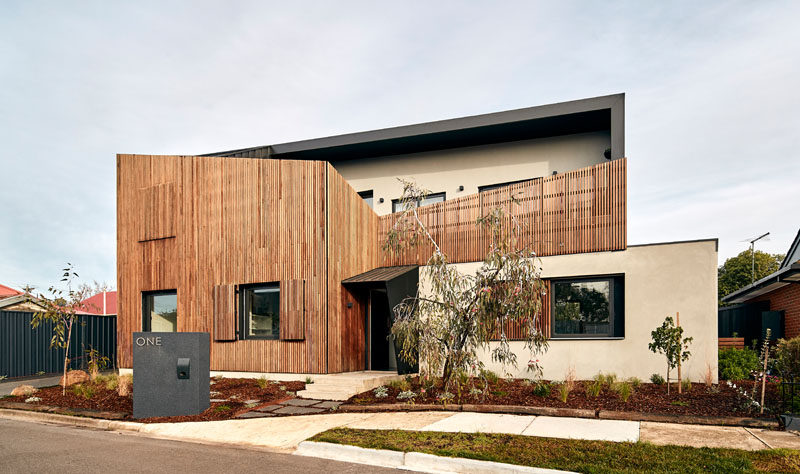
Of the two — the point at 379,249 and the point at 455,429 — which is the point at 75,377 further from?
the point at 455,429

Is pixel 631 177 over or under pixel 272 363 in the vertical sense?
over

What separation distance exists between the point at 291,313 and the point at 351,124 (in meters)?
8.40

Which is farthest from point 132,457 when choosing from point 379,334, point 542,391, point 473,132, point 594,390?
point 473,132

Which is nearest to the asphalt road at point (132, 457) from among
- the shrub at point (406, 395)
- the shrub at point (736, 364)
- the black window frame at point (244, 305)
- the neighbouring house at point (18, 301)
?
the shrub at point (406, 395)

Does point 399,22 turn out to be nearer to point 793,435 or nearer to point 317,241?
point 317,241

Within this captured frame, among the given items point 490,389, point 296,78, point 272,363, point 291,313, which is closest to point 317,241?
point 291,313

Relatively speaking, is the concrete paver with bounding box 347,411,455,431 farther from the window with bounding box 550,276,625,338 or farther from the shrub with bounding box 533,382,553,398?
the window with bounding box 550,276,625,338

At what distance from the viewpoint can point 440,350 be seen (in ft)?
33.0

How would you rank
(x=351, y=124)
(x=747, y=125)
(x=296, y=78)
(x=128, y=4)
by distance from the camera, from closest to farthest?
1. (x=128, y=4)
2. (x=296, y=78)
3. (x=747, y=125)
4. (x=351, y=124)

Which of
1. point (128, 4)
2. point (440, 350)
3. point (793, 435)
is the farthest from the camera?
point (128, 4)

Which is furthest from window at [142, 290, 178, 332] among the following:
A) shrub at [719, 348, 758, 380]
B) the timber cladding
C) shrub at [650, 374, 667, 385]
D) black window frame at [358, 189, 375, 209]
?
shrub at [719, 348, 758, 380]

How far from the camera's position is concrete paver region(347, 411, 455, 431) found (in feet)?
27.8

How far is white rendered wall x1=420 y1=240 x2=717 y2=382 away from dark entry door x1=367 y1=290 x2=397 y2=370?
354 cm

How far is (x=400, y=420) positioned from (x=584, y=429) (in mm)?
2909
